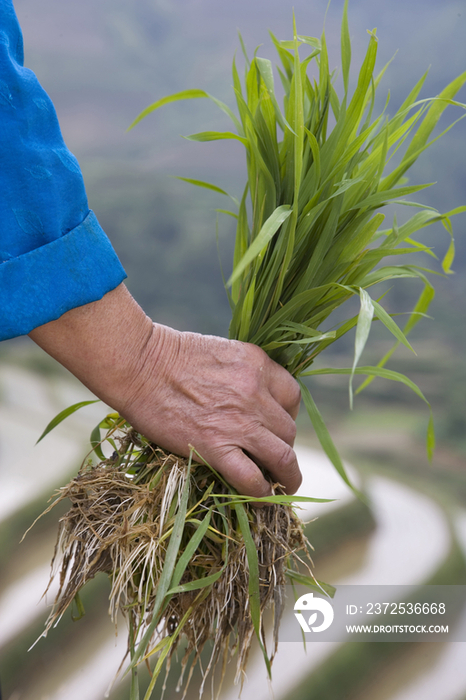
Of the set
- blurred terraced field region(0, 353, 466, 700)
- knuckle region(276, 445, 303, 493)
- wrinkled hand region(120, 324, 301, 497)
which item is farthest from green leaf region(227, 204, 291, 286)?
blurred terraced field region(0, 353, 466, 700)

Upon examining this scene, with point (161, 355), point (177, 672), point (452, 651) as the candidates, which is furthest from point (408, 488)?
point (161, 355)

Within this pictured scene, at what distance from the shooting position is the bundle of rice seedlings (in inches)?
22.1

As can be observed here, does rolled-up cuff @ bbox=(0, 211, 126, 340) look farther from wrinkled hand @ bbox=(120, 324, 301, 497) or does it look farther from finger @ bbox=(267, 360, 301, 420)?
finger @ bbox=(267, 360, 301, 420)

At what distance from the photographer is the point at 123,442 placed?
0.68 m

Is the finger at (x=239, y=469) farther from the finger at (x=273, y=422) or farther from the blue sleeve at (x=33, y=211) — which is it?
the blue sleeve at (x=33, y=211)

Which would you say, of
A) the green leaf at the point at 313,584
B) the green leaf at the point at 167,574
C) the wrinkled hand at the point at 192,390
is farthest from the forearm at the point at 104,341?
the green leaf at the point at 313,584

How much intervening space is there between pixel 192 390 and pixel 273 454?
0.41 feet

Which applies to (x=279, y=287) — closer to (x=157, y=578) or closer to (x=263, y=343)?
(x=263, y=343)

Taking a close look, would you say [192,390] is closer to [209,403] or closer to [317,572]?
[209,403]

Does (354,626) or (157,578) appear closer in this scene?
(157,578)

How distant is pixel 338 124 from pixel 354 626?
0.79 meters

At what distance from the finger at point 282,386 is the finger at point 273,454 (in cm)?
5

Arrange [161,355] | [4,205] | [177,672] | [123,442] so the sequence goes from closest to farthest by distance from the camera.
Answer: [4,205] → [161,355] → [123,442] → [177,672]

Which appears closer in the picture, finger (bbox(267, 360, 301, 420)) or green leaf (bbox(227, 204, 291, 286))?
green leaf (bbox(227, 204, 291, 286))
